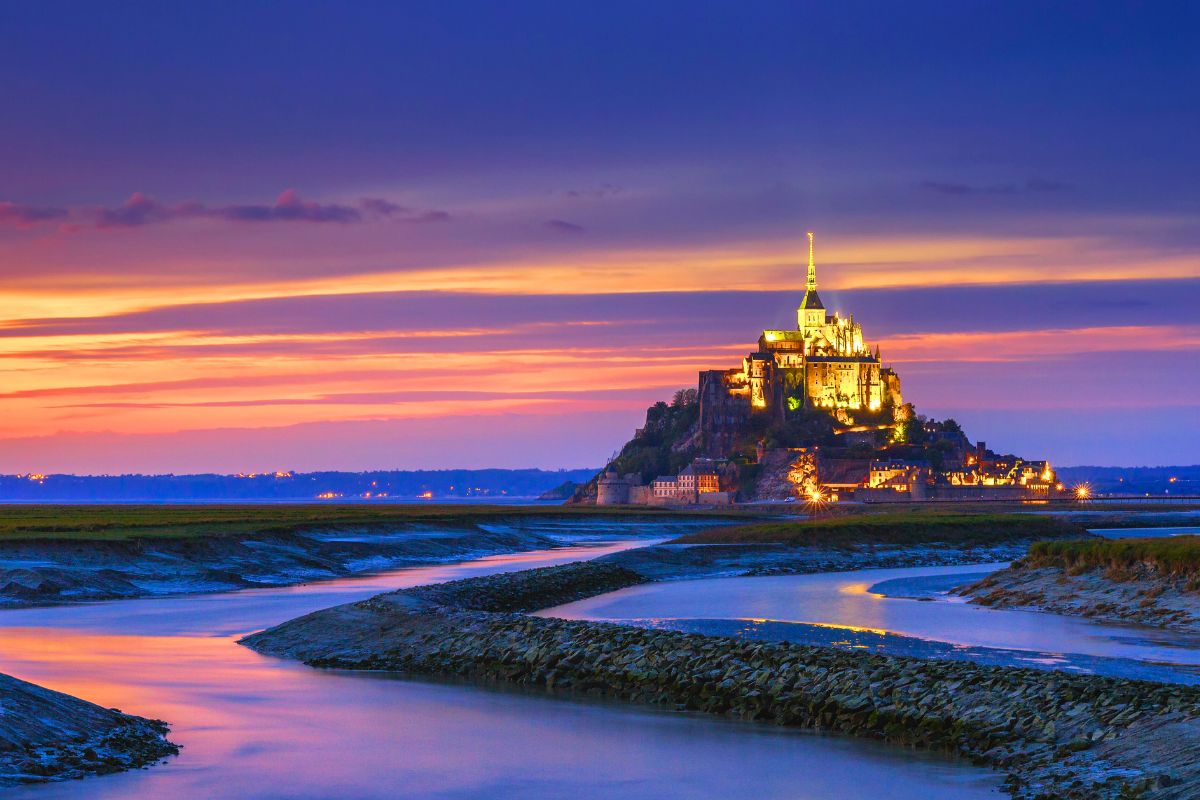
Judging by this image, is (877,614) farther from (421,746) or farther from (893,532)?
(893,532)

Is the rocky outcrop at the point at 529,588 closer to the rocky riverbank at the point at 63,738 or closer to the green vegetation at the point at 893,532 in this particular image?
the rocky riverbank at the point at 63,738

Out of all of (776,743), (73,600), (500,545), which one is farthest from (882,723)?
(500,545)

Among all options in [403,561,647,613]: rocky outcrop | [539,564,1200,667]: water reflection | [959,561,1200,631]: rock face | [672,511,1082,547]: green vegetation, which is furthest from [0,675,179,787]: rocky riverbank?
[672,511,1082,547]: green vegetation

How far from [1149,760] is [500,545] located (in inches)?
3154

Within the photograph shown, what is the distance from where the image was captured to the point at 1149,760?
65.1 feet

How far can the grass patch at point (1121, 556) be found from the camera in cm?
4478

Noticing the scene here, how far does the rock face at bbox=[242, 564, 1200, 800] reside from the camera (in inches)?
810

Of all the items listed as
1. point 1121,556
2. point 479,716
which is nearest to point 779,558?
point 1121,556

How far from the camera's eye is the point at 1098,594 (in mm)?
46469

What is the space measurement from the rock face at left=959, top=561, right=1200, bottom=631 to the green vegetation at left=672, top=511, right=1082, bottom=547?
34.4m

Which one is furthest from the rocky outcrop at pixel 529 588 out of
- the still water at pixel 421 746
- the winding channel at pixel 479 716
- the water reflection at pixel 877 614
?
the still water at pixel 421 746

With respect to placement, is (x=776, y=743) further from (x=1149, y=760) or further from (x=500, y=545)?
(x=500, y=545)

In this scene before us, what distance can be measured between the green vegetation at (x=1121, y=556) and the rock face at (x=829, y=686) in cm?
1947

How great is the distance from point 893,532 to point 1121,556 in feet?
154
